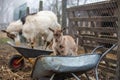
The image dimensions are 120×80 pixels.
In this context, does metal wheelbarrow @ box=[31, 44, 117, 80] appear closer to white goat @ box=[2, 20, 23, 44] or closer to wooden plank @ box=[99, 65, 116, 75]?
wooden plank @ box=[99, 65, 116, 75]

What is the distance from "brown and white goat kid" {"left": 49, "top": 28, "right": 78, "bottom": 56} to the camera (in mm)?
7074

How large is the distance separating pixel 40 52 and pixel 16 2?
83.3m

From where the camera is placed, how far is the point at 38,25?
9.71 m

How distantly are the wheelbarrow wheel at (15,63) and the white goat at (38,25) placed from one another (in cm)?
88

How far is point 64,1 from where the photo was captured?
35.0 feet

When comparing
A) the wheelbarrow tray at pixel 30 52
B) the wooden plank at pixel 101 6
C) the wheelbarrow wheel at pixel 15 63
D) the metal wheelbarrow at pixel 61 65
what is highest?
the wooden plank at pixel 101 6

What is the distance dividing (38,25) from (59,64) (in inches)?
218

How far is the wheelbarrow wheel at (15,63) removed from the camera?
813 centimetres

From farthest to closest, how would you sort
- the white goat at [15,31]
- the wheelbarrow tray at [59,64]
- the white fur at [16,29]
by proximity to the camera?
1. the white fur at [16,29]
2. the white goat at [15,31]
3. the wheelbarrow tray at [59,64]

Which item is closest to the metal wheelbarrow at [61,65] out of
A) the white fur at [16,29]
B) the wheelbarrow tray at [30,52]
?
the wheelbarrow tray at [30,52]

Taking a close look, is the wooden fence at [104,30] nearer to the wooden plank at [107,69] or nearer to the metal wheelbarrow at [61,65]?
the wooden plank at [107,69]

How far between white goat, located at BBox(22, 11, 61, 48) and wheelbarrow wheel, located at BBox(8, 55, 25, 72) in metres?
0.88

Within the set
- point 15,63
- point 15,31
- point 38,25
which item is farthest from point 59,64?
point 15,31

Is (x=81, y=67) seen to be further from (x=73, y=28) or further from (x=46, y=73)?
(x=73, y=28)
